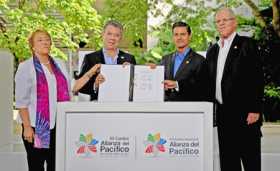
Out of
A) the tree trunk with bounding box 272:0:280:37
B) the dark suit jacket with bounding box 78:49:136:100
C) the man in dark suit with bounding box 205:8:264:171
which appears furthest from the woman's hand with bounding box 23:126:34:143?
the tree trunk with bounding box 272:0:280:37

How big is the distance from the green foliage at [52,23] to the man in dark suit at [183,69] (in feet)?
17.3

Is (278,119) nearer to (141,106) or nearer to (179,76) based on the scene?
(179,76)

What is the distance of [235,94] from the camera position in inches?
118

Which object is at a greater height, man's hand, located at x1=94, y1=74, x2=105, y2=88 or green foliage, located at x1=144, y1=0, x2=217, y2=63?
green foliage, located at x1=144, y1=0, x2=217, y2=63

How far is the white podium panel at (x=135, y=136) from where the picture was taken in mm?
2293

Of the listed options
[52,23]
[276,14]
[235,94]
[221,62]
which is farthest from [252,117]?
[52,23]

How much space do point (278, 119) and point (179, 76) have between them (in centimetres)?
582

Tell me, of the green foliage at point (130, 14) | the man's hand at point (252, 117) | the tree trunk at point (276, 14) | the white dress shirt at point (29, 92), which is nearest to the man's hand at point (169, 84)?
the man's hand at point (252, 117)

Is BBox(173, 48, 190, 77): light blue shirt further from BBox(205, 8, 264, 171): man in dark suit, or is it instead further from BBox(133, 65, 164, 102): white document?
BBox(133, 65, 164, 102): white document

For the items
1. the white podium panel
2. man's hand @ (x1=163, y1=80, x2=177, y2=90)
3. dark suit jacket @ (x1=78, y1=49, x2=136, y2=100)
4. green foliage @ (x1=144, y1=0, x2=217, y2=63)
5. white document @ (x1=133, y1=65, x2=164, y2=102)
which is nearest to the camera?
the white podium panel

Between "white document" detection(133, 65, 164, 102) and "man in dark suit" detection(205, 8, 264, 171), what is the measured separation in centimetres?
56

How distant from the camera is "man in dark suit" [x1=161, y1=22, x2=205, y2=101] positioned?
2797 millimetres

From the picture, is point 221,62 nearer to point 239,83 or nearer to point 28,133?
point 239,83

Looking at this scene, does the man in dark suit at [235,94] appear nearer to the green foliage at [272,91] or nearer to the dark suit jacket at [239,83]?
the dark suit jacket at [239,83]
